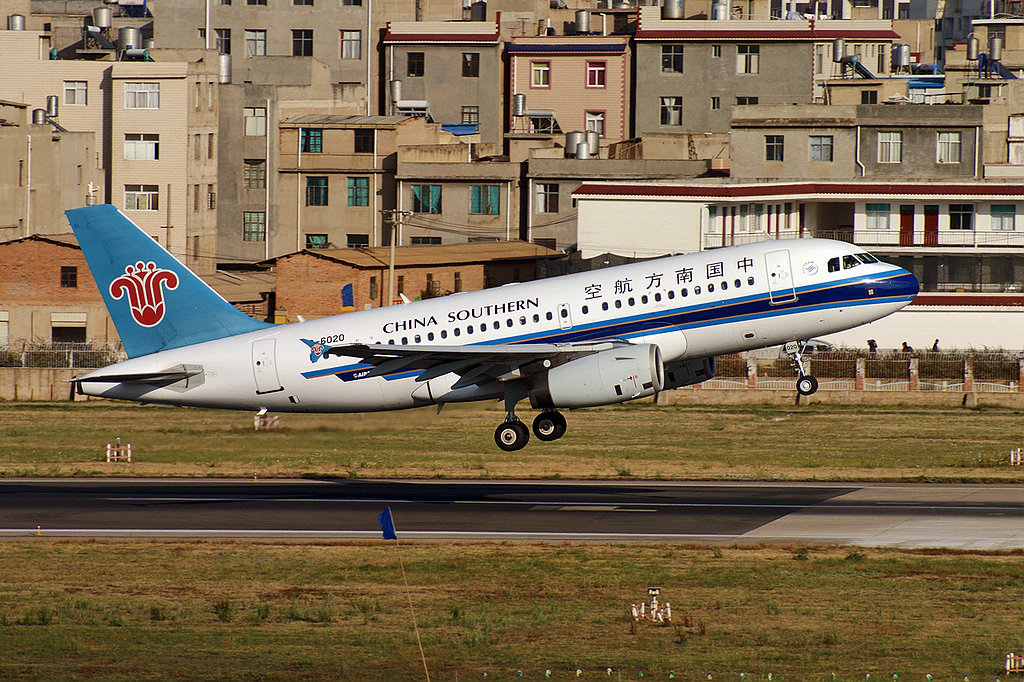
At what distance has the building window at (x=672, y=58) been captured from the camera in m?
143

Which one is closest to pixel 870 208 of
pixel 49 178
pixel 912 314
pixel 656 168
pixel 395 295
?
pixel 912 314

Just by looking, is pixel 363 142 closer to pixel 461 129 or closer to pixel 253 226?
pixel 253 226

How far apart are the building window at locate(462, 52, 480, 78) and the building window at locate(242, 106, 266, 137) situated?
2821cm

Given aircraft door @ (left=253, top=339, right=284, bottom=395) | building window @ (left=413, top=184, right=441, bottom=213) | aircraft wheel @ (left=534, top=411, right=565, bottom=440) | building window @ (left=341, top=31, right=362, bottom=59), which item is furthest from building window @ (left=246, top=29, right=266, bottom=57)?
aircraft wheel @ (left=534, top=411, right=565, bottom=440)

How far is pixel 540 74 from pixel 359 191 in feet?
107

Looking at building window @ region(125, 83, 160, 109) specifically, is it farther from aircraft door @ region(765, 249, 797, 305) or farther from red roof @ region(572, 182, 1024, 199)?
aircraft door @ region(765, 249, 797, 305)

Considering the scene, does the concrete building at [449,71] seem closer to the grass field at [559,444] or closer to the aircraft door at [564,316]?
the grass field at [559,444]

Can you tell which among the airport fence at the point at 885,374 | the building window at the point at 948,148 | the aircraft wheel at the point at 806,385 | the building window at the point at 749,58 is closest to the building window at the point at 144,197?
the airport fence at the point at 885,374

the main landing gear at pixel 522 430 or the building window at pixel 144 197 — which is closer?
the main landing gear at pixel 522 430

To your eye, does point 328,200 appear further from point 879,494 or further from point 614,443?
point 879,494

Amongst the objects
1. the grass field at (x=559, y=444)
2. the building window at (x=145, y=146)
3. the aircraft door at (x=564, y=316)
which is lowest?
the grass field at (x=559, y=444)

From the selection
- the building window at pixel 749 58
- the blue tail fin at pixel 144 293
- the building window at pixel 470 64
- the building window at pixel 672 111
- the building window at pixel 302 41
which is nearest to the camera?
the blue tail fin at pixel 144 293

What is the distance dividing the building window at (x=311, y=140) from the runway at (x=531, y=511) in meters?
69.6

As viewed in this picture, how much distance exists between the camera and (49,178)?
110 meters
